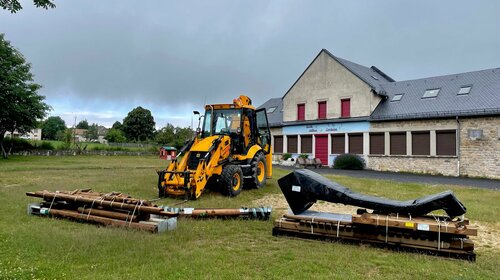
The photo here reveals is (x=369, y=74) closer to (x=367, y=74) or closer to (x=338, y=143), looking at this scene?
(x=367, y=74)

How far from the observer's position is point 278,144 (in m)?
30.4

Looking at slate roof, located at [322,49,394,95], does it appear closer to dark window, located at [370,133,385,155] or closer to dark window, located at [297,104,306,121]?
dark window, located at [370,133,385,155]

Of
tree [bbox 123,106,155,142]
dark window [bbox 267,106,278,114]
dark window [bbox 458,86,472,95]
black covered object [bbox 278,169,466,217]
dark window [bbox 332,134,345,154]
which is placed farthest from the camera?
tree [bbox 123,106,155,142]

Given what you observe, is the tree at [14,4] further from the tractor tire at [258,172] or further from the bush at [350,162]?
the bush at [350,162]

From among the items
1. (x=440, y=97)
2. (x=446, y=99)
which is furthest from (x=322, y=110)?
(x=446, y=99)

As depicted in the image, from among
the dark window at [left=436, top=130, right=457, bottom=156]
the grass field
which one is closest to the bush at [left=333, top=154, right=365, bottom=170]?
the dark window at [left=436, top=130, right=457, bottom=156]

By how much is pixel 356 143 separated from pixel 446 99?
6.21 m

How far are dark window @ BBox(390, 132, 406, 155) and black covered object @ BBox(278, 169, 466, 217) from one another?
18.6 metres

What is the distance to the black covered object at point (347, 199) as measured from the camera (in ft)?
16.4

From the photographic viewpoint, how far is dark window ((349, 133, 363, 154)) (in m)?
24.9

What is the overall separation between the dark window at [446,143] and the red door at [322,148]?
7.74m

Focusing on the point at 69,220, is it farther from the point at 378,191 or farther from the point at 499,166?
the point at 499,166

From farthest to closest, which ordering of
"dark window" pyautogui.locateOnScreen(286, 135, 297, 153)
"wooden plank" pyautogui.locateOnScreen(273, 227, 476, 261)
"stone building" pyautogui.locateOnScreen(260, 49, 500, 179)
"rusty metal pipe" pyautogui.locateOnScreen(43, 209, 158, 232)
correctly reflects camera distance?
"dark window" pyautogui.locateOnScreen(286, 135, 297, 153) → "stone building" pyautogui.locateOnScreen(260, 49, 500, 179) → "rusty metal pipe" pyautogui.locateOnScreen(43, 209, 158, 232) → "wooden plank" pyautogui.locateOnScreen(273, 227, 476, 261)

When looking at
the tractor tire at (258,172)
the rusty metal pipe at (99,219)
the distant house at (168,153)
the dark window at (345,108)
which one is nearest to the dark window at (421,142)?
the dark window at (345,108)
